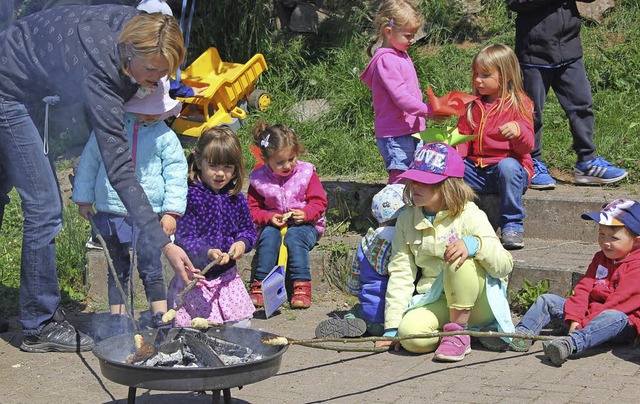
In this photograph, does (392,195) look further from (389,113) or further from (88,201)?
(88,201)

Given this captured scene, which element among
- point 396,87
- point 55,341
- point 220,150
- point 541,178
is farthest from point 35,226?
point 541,178

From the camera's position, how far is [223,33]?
9.50m

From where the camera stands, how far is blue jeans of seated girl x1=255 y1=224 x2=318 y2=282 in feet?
20.2

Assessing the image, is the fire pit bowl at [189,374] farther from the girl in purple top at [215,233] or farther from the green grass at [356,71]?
the green grass at [356,71]

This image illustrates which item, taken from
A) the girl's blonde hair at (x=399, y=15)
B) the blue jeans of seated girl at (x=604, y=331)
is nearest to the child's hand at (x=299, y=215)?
the girl's blonde hair at (x=399, y=15)

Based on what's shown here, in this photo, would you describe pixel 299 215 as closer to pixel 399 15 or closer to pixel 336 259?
pixel 336 259

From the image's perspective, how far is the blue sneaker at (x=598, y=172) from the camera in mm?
6715

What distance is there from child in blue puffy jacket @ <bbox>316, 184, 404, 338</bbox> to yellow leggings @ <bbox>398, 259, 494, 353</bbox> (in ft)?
0.94

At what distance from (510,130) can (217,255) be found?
1978 millimetres

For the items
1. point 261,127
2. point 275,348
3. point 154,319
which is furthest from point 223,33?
point 275,348

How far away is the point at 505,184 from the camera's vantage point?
602 centimetres

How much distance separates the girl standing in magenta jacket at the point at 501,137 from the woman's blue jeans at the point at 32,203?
8.22ft

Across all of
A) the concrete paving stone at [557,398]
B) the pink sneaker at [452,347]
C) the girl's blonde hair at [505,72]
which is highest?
the girl's blonde hair at [505,72]

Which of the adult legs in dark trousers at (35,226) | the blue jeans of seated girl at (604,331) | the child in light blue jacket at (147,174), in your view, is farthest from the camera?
the child in light blue jacket at (147,174)
